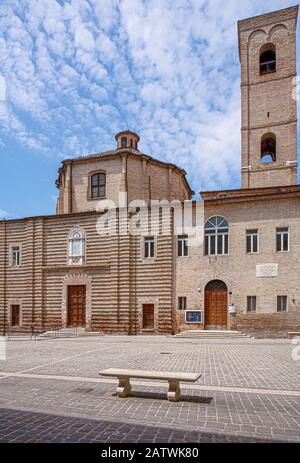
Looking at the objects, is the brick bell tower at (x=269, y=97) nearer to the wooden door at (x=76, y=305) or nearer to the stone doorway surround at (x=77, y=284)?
the stone doorway surround at (x=77, y=284)

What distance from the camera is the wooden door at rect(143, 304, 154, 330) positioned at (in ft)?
85.1

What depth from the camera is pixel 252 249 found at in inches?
958

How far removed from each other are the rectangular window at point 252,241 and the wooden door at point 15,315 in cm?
1931

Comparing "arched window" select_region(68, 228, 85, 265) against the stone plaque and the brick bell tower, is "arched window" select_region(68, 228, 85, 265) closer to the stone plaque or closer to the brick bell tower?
the stone plaque

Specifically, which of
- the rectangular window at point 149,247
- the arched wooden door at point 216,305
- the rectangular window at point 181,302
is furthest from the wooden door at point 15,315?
the arched wooden door at point 216,305

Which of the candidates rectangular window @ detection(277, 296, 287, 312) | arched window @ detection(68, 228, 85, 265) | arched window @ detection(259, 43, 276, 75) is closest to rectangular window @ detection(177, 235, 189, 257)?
rectangular window @ detection(277, 296, 287, 312)

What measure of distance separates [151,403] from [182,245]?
18.1 metres

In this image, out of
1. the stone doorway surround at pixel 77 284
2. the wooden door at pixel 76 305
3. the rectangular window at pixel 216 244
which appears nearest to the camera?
the rectangular window at pixel 216 244

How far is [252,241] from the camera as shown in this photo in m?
24.4

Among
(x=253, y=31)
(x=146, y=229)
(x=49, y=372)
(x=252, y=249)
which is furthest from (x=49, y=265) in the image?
(x=253, y=31)

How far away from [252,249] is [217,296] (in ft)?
13.1

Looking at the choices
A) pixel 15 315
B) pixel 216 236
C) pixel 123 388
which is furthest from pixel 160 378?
pixel 15 315

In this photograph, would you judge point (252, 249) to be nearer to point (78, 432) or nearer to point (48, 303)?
point (48, 303)

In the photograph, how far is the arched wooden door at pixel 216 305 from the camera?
24.5m
